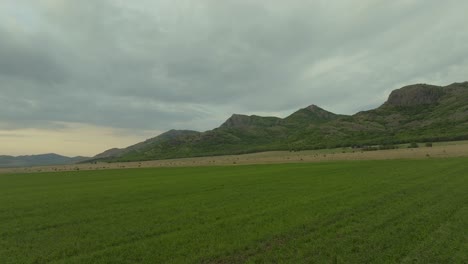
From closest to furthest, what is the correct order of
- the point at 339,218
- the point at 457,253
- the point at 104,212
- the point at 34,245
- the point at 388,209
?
the point at 457,253, the point at 34,245, the point at 339,218, the point at 388,209, the point at 104,212

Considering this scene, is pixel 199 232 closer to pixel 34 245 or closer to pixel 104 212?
pixel 34 245

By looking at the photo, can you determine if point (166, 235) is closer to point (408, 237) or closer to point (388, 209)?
point (408, 237)

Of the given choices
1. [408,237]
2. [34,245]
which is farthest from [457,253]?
[34,245]

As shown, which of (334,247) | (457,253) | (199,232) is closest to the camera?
(457,253)

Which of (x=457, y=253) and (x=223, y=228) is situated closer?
(x=457, y=253)

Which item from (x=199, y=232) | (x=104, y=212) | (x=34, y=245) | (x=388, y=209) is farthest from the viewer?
(x=104, y=212)

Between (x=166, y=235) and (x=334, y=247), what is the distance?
9.24 m

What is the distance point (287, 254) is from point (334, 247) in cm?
235

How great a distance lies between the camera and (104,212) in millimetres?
27250

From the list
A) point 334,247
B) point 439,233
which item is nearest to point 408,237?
point 439,233

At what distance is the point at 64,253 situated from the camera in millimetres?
15820

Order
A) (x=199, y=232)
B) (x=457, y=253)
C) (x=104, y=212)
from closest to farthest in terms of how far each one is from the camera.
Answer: (x=457, y=253)
(x=199, y=232)
(x=104, y=212)

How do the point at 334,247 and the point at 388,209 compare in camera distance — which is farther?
the point at 388,209

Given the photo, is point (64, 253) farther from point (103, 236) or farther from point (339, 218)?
point (339, 218)
